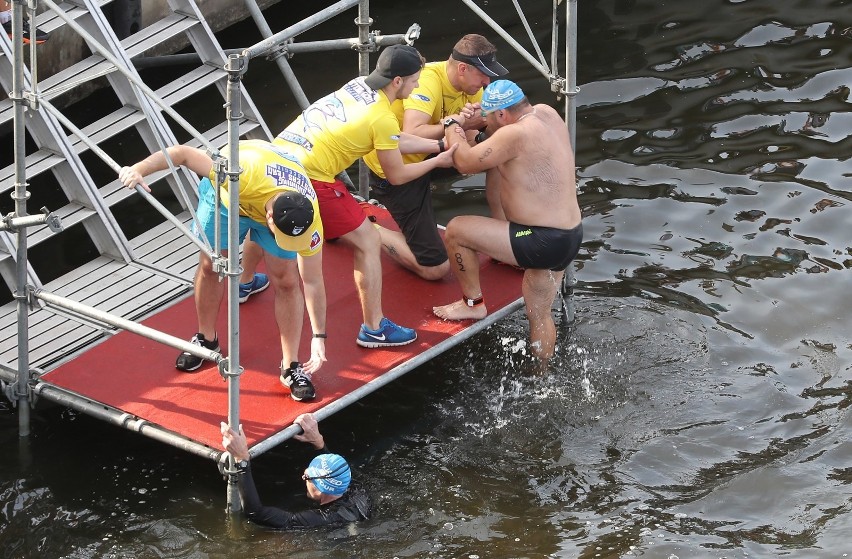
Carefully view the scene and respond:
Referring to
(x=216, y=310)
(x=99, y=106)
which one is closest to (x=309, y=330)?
(x=216, y=310)

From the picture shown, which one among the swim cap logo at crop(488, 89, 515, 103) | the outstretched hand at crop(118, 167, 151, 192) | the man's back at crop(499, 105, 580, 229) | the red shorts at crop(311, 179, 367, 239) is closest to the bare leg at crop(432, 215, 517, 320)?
the man's back at crop(499, 105, 580, 229)

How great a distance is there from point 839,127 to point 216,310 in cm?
696

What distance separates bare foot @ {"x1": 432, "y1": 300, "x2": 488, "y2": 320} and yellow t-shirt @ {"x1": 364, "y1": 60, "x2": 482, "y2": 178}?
1085mm

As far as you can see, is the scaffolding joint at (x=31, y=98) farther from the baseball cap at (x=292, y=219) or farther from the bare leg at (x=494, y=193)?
the bare leg at (x=494, y=193)

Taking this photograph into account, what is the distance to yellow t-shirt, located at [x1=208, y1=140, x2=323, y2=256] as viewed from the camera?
8.11 meters

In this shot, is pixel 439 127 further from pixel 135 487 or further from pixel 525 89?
pixel 525 89

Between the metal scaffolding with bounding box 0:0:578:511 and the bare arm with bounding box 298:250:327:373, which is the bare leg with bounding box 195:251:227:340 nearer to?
the metal scaffolding with bounding box 0:0:578:511

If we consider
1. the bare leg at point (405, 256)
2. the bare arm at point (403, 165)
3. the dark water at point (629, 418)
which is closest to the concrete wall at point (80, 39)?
the dark water at point (629, 418)

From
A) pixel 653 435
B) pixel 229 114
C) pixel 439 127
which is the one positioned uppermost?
pixel 229 114

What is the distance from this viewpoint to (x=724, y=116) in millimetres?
13164

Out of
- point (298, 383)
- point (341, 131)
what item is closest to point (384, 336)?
point (298, 383)

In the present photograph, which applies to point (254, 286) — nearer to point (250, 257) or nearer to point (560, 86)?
point (250, 257)

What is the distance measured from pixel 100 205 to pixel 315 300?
84.8 inches

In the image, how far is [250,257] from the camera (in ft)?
30.7
